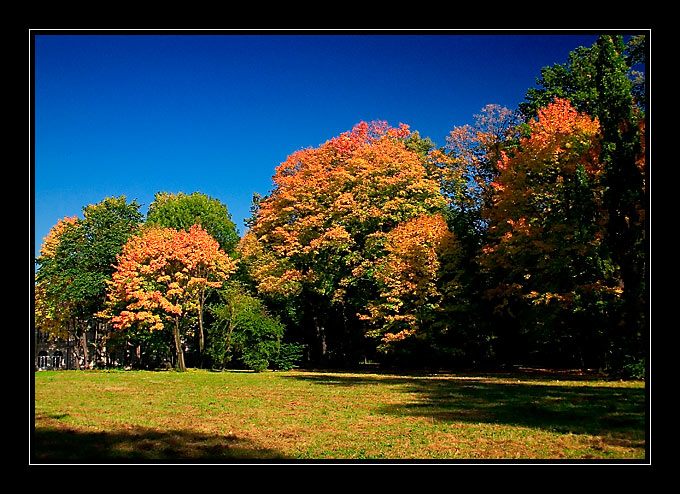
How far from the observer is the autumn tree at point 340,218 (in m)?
30.6

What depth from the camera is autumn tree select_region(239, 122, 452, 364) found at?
100 ft

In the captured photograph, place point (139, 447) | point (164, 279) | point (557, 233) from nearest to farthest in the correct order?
point (139, 447), point (557, 233), point (164, 279)

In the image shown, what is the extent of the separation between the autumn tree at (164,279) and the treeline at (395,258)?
0.11 metres

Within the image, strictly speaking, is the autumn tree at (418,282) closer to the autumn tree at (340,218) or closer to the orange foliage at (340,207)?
the autumn tree at (340,218)

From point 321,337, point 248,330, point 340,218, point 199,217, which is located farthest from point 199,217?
point 340,218

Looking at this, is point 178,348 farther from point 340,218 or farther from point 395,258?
point 395,258

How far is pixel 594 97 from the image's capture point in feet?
72.8

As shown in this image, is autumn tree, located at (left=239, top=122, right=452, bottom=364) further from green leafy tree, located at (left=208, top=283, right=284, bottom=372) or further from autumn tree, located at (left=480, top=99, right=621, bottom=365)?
autumn tree, located at (left=480, top=99, right=621, bottom=365)

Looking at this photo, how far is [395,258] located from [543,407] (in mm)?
14912

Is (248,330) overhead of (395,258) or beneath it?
beneath

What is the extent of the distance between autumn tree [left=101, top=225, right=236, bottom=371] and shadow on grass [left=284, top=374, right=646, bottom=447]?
60.5 ft

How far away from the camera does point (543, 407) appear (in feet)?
41.4

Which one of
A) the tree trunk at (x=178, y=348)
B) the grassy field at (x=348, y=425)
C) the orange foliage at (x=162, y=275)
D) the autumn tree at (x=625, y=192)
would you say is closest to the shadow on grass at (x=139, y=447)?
the grassy field at (x=348, y=425)
